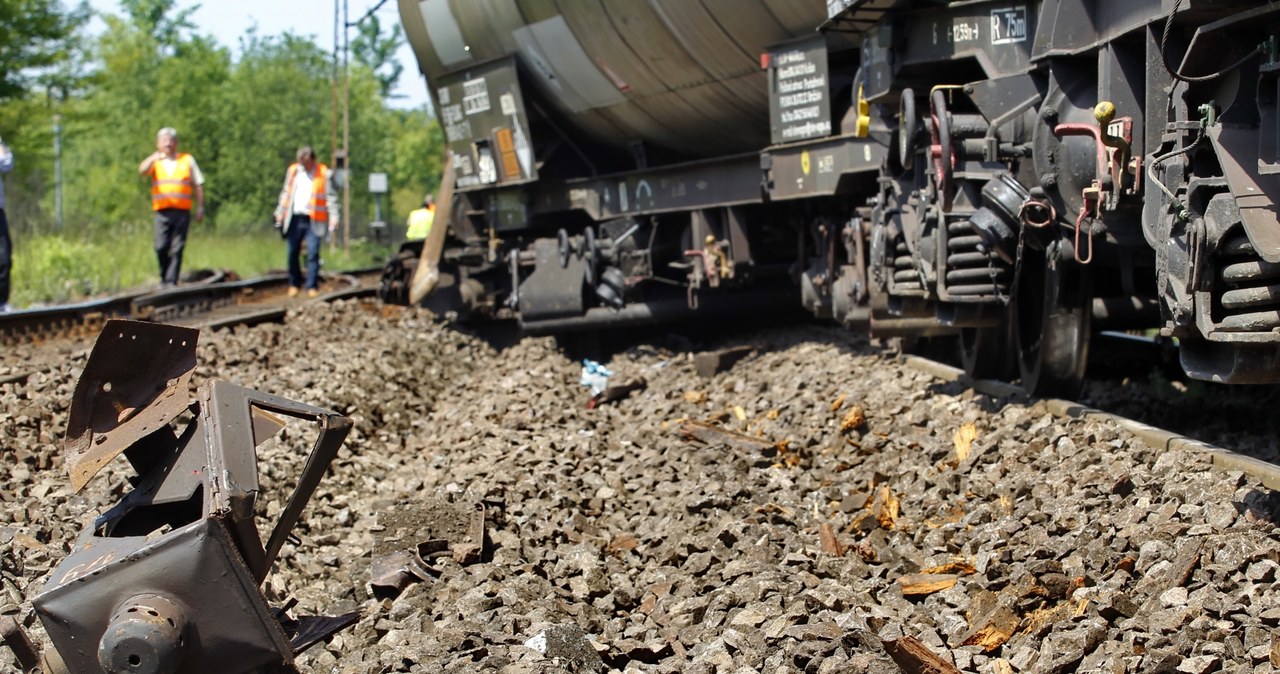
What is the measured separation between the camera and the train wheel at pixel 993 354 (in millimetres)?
7043

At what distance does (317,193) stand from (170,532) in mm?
12608

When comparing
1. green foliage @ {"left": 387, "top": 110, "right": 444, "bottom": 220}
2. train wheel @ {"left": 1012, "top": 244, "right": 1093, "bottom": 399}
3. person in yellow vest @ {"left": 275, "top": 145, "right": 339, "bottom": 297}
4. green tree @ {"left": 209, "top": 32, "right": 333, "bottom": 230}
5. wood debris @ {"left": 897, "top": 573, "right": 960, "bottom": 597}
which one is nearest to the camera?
wood debris @ {"left": 897, "top": 573, "right": 960, "bottom": 597}

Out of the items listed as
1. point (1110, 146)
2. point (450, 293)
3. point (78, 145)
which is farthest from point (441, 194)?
point (78, 145)

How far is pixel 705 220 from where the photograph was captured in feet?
32.5

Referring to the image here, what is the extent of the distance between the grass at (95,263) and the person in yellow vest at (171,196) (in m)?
1.04

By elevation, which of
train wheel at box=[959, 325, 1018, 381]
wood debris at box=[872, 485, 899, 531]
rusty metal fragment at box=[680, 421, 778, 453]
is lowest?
wood debris at box=[872, 485, 899, 531]

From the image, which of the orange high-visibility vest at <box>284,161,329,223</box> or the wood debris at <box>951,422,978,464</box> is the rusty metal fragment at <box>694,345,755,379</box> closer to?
the wood debris at <box>951,422,978,464</box>

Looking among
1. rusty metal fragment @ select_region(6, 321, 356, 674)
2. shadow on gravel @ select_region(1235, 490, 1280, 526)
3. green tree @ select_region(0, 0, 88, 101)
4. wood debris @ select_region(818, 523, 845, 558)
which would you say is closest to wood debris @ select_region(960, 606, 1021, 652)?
shadow on gravel @ select_region(1235, 490, 1280, 526)

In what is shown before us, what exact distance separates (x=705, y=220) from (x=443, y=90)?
3824 millimetres

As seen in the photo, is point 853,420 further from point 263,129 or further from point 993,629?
point 263,129

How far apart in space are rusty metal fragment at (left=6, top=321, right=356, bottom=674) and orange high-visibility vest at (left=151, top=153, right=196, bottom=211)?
411 inches

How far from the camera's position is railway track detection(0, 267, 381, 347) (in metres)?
10.4

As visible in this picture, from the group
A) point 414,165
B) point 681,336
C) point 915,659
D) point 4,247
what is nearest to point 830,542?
point 915,659

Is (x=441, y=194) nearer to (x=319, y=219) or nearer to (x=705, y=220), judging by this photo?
(x=319, y=219)
